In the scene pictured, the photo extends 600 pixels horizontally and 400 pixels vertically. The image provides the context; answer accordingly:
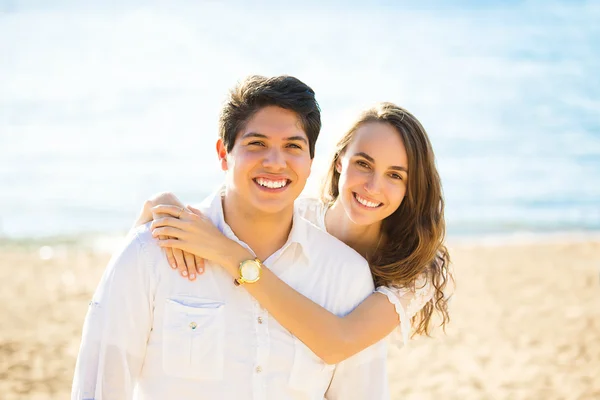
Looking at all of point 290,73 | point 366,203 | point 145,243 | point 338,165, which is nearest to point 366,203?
point 366,203

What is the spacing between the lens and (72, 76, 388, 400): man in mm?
2789

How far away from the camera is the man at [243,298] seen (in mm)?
2789

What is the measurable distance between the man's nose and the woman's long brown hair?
110 cm

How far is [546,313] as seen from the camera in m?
9.39

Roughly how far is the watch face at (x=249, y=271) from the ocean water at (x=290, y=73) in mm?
15870

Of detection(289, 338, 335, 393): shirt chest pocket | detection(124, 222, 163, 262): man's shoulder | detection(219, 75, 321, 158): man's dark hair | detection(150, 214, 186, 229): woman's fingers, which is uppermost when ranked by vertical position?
detection(219, 75, 321, 158): man's dark hair

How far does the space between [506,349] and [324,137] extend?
20.0 metres

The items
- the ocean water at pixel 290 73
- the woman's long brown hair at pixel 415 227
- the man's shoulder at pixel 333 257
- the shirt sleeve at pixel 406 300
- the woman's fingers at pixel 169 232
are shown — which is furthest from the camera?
the ocean water at pixel 290 73

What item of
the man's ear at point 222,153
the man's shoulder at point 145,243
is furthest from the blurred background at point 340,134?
the man's shoulder at point 145,243

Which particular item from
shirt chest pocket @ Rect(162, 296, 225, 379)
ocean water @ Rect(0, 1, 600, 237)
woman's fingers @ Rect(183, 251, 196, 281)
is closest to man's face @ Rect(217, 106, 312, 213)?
woman's fingers @ Rect(183, 251, 196, 281)

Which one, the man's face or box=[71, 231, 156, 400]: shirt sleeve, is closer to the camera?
box=[71, 231, 156, 400]: shirt sleeve

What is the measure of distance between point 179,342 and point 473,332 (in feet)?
21.8

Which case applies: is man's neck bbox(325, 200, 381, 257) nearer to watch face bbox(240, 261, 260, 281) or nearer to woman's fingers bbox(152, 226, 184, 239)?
watch face bbox(240, 261, 260, 281)

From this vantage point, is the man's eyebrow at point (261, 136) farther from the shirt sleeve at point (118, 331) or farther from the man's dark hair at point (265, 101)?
the shirt sleeve at point (118, 331)
